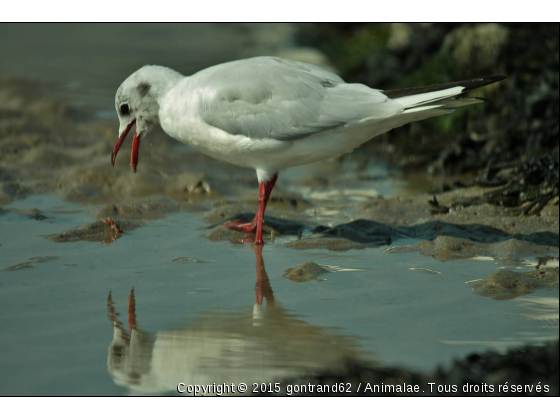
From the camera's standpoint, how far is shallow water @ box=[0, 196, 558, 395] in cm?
334

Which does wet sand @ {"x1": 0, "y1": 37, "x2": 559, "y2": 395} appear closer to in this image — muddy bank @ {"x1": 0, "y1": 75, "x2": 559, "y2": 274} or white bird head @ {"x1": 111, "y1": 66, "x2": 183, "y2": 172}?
muddy bank @ {"x1": 0, "y1": 75, "x2": 559, "y2": 274}

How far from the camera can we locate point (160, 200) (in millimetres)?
6027

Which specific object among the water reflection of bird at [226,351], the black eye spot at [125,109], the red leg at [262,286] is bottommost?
the water reflection of bird at [226,351]

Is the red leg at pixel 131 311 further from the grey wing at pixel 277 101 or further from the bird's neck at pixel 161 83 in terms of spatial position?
the bird's neck at pixel 161 83

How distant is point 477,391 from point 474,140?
4.24 m

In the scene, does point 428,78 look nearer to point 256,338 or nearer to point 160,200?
point 160,200

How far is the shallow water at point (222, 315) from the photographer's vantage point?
10.9ft

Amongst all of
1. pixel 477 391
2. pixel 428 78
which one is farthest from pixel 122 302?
pixel 428 78

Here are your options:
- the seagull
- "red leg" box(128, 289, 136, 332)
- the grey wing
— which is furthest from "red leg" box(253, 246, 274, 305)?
the grey wing

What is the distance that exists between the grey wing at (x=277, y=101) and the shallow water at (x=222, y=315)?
0.79 meters

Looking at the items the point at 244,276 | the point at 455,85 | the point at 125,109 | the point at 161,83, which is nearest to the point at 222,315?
the point at 244,276

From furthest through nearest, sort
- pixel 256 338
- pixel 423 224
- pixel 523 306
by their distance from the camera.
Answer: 1. pixel 423 224
2. pixel 523 306
3. pixel 256 338

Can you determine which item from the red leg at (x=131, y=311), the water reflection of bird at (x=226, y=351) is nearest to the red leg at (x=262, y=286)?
the water reflection of bird at (x=226, y=351)

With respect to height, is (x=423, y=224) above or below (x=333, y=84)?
below
